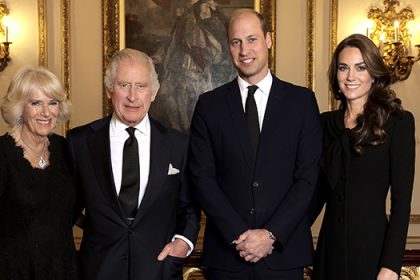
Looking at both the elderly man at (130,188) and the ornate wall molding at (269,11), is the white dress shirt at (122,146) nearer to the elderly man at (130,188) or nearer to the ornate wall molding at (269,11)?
the elderly man at (130,188)

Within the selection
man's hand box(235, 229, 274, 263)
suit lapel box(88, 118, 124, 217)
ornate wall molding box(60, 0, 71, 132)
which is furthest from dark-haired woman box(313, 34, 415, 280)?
ornate wall molding box(60, 0, 71, 132)

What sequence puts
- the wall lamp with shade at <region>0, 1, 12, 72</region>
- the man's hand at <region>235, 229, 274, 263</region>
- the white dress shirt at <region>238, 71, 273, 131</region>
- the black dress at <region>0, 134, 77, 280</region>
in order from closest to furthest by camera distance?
the black dress at <region>0, 134, 77, 280</region> < the man's hand at <region>235, 229, 274, 263</region> < the white dress shirt at <region>238, 71, 273, 131</region> < the wall lamp with shade at <region>0, 1, 12, 72</region>

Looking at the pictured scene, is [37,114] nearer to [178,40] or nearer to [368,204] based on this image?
[368,204]

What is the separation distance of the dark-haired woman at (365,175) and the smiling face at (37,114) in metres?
1.36

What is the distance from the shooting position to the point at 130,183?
3045 mm

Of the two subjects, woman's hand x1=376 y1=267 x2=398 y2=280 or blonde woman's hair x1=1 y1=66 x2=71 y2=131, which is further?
blonde woman's hair x1=1 y1=66 x2=71 y2=131

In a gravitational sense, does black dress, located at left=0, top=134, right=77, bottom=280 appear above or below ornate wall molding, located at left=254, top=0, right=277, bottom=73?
below

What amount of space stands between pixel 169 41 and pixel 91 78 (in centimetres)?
95

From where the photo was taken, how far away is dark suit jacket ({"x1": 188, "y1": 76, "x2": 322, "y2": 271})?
306 cm

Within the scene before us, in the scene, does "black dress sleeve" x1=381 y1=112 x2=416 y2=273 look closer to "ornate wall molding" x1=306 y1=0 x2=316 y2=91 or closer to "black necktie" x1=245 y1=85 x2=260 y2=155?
"black necktie" x1=245 y1=85 x2=260 y2=155

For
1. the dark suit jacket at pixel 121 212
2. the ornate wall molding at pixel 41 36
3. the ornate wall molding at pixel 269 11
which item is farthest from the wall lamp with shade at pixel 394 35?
the dark suit jacket at pixel 121 212

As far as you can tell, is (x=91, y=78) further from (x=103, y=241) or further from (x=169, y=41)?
(x=103, y=241)

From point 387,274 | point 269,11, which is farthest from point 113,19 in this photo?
point 387,274

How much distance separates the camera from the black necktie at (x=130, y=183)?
3027 mm
